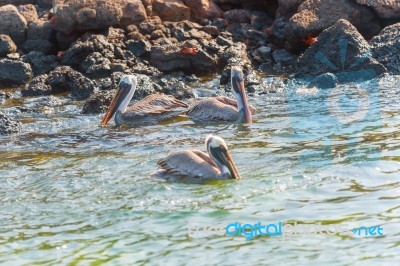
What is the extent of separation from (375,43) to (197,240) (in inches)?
350

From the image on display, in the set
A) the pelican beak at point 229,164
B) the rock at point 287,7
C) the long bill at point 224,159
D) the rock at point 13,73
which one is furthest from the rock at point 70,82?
the pelican beak at point 229,164

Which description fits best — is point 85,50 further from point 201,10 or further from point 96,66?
→ point 201,10

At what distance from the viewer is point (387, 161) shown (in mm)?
8133

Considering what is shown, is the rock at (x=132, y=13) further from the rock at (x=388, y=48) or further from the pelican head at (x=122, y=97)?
the rock at (x=388, y=48)

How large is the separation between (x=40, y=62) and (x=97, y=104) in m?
3.25

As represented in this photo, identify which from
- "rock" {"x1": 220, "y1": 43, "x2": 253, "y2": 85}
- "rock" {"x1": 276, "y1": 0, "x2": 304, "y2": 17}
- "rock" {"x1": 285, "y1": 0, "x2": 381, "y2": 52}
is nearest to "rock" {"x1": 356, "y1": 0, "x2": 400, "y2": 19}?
"rock" {"x1": 285, "y1": 0, "x2": 381, "y2": 52}

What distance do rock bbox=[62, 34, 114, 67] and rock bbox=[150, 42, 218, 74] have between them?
85 cm

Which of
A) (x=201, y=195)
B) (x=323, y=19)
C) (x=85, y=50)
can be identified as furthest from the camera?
(x=323, y=19)

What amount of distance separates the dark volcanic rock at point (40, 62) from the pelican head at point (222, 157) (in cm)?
800

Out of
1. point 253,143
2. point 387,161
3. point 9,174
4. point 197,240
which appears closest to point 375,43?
point 253,143

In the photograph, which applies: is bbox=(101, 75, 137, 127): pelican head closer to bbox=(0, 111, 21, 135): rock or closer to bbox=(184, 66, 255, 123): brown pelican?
bbox=(184, 66, 255, 123): brown pelican

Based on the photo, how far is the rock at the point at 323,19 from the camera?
51.1 ft

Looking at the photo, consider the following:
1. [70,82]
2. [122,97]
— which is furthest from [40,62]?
[122,97]

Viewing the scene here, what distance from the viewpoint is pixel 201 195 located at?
734 cm
